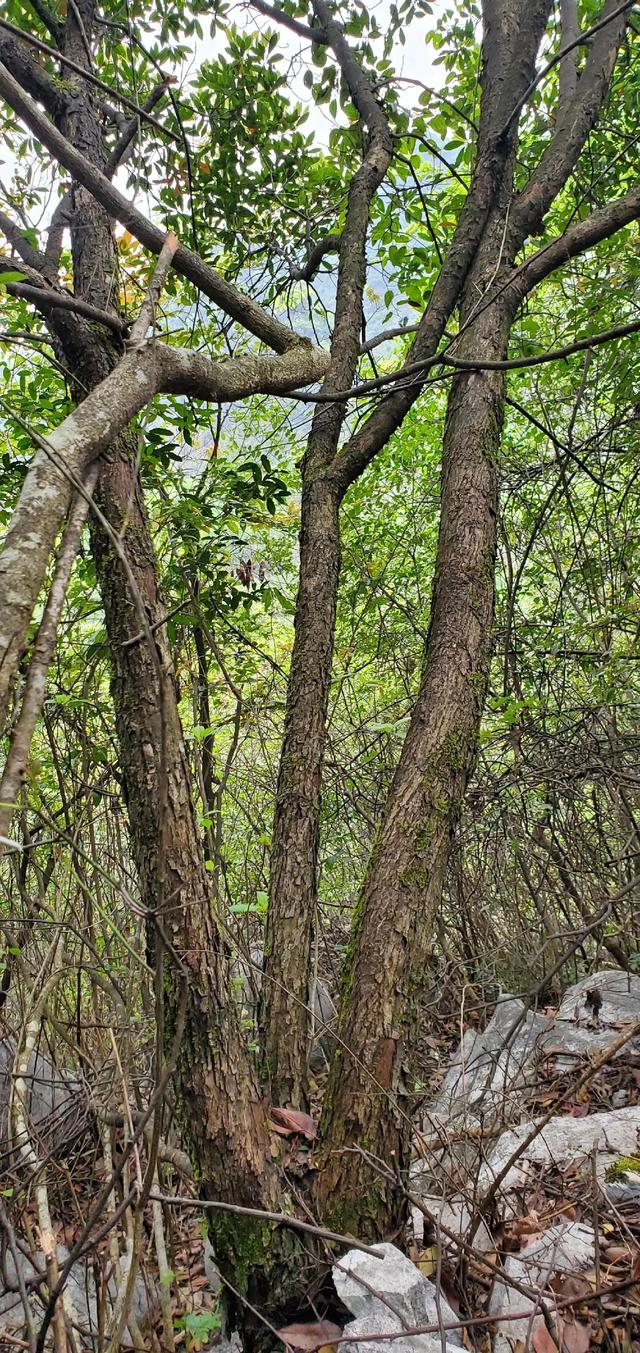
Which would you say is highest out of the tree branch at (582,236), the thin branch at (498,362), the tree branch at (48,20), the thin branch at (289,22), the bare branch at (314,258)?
the thin branch at (289,22)

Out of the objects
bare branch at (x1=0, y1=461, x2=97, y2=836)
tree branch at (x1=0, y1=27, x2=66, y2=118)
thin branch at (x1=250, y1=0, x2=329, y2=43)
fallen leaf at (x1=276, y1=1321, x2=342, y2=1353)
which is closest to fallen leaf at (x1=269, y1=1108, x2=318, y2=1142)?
fallen leaf at (x1=276, y1=1321, x2=342, y2=1353)

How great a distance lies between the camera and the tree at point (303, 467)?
1.68 meters

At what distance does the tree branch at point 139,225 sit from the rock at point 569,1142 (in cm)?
299

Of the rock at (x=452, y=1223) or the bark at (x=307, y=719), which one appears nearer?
the rock at (x=452, y=1223)

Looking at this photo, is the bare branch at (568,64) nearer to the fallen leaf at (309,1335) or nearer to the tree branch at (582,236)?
the tree branch at (582,236)

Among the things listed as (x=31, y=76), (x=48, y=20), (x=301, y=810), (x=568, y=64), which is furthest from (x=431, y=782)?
(x=568, y=64)

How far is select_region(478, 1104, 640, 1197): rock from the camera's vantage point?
2152 mm

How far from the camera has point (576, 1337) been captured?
1531mm

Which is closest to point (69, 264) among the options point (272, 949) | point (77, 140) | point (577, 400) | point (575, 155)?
point (77, 140)

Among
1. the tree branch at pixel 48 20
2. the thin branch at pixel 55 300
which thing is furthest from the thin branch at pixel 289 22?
the thin branch at pixel 55 300

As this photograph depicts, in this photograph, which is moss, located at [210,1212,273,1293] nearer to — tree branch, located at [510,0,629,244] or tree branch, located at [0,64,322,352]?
tree branch, located at [0,64,322,352]

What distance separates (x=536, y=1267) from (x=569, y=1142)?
2.37ft

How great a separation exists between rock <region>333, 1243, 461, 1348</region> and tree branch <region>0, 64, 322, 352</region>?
105 inches

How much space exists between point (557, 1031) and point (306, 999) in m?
1.72
